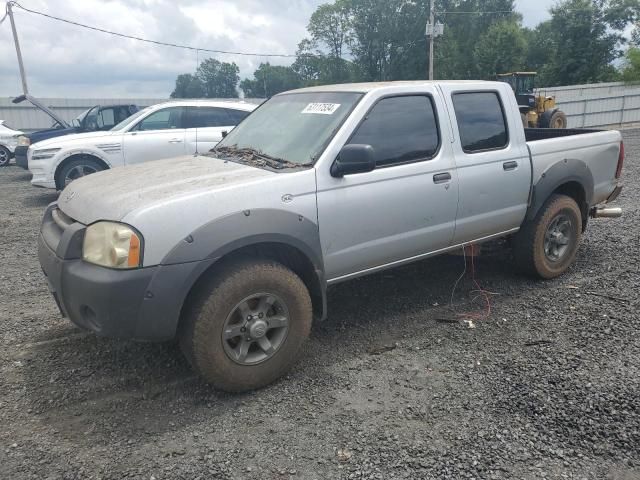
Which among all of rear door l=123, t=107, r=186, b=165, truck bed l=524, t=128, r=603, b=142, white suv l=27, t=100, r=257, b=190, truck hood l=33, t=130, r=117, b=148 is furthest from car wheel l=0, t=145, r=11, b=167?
truck bed l=524, t=128, r=603, b=142

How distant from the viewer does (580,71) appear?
145 feet

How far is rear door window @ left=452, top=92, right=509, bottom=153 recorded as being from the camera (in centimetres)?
439

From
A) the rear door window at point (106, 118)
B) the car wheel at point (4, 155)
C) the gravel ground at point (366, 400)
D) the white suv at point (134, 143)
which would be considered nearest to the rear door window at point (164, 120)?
the white suv at point (134, 143)

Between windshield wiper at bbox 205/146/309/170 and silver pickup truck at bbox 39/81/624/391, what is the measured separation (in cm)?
→ 2

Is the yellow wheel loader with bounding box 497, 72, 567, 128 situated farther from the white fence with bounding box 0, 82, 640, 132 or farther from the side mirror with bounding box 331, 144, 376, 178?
the side mirror with bounding box 331, 144, 376, 178

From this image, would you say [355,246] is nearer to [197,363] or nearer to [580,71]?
[197,363]

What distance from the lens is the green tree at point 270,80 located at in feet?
235

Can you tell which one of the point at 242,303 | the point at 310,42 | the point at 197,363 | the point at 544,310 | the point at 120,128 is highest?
the point at 310,42

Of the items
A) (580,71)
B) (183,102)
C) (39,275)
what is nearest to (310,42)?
(580,71)

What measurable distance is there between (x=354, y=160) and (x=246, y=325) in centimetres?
124

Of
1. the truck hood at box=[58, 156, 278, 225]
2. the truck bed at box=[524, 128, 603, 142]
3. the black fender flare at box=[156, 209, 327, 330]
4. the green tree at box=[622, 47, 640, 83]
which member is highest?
the green tree at box=[622, 47, 640, 83]

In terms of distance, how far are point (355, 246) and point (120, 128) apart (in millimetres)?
7652

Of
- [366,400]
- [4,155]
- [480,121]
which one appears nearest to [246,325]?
[366,400]

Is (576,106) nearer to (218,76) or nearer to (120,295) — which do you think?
(120,295)
